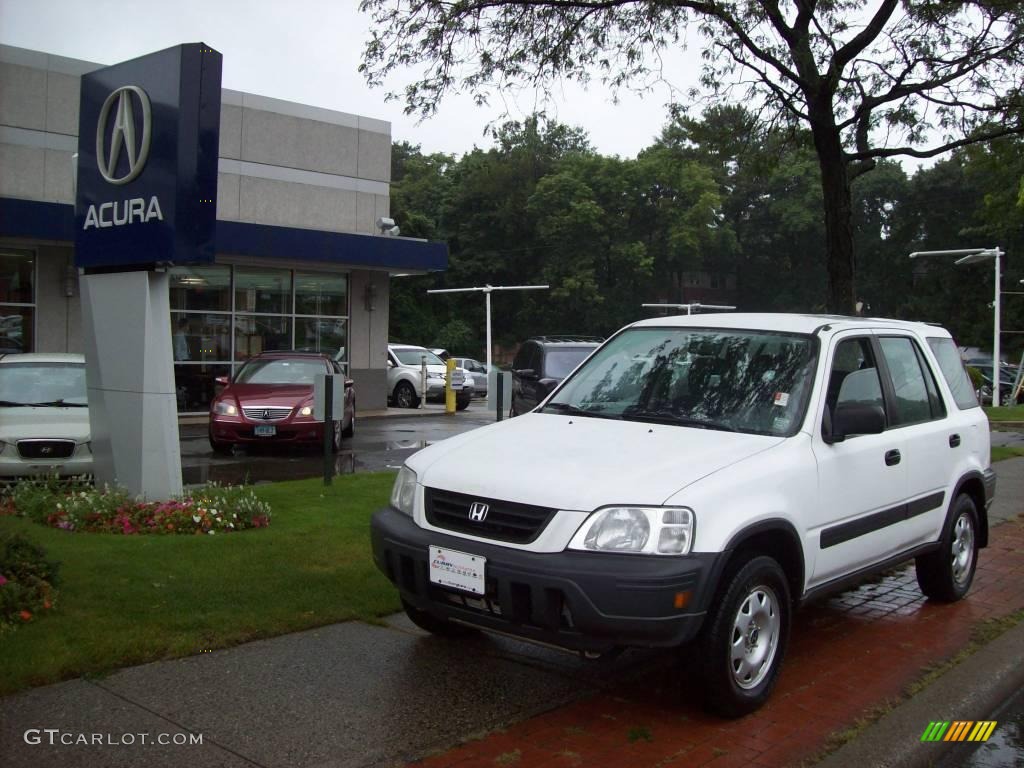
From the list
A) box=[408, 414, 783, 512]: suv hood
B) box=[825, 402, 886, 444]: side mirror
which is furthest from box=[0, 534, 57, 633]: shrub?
box=[825, 402, 886, 444]: side mirror

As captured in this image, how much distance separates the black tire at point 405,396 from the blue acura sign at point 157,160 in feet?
58.9

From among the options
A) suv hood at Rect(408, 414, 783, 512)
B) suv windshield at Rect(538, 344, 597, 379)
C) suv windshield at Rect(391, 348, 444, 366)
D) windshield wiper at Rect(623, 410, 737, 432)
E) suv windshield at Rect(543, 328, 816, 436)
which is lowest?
suv hood at Rect(408, 414, 783, 512)

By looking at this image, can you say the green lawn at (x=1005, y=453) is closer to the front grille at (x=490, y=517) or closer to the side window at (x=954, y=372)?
the side window at (x=954, y=372)

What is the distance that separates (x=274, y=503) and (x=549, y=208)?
5743 centimetres

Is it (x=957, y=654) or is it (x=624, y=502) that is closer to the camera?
(x=624, y=502)

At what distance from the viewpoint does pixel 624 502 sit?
160 inches

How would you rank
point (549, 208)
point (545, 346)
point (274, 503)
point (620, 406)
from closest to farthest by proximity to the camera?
point (620, 406) → point (274, 503) → point (545, 346) → point (549, 208)

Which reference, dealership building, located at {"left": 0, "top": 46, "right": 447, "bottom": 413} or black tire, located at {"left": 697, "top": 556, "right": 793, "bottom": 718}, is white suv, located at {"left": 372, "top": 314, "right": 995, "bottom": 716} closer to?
black tire, located at {"left": 697, "top": 556, "right": 793, "bottom": 718}

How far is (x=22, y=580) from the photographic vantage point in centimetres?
522

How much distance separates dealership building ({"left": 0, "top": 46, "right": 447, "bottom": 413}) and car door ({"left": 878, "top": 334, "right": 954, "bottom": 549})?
43.5 ft

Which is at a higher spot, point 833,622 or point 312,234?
point 312,234

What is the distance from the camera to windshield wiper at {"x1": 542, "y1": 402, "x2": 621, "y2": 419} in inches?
210

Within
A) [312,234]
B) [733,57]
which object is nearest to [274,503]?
[733,57]

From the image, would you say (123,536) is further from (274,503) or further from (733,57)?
(733,57)
